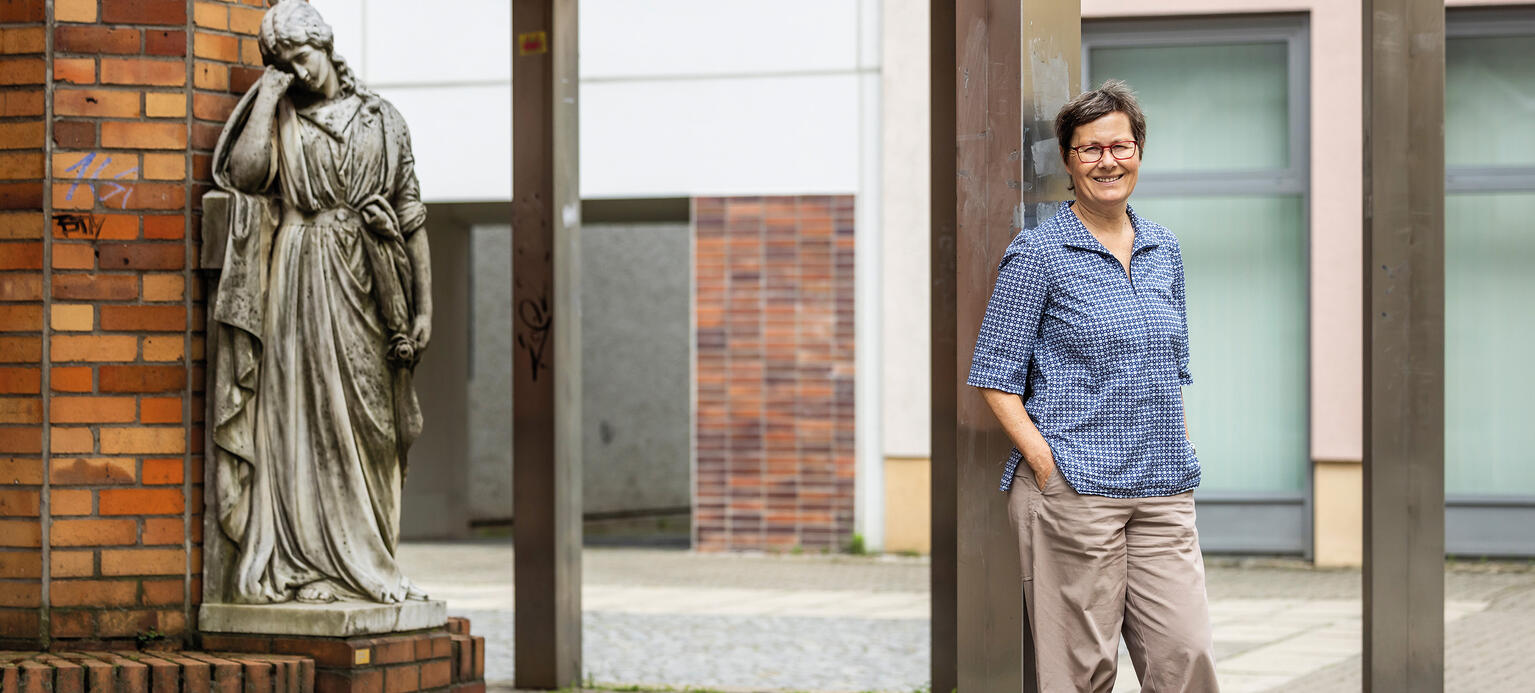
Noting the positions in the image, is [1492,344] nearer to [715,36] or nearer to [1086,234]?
[715,36]

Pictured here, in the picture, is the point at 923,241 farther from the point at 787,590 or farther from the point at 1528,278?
the point at 1528,278

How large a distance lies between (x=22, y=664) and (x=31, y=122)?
1529 millimetres

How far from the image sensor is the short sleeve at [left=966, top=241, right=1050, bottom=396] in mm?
3611

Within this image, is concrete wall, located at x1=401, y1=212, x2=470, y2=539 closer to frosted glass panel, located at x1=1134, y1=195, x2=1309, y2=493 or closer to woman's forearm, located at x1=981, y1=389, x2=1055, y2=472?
frosted glass panel, located at x1=1134, y1=195, x2=1309, y2=493

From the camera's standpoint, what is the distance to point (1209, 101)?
11.7 m

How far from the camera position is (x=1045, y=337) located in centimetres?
363

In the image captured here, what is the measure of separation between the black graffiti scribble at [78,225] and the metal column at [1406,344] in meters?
3.50

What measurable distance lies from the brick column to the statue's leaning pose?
0.15 meters

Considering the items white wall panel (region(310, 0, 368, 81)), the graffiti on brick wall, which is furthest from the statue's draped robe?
white wall panel (region(310, 0, 368, 81))

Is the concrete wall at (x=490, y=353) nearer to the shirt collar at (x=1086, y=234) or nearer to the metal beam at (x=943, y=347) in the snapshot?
the metal beam at (x=943, y=347)

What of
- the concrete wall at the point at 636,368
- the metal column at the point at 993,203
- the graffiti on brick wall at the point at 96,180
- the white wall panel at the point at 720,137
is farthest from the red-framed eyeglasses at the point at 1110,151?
the concrete wall at the point at 636,368

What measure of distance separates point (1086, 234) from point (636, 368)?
15.3 m

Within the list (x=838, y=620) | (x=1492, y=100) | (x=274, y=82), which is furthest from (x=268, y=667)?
(x=1492, y=100)

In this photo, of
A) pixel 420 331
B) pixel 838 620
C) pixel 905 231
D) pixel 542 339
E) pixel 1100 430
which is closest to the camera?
pixel 1100 430
